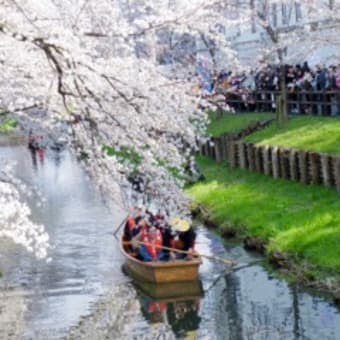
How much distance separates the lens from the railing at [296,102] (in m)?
24.0

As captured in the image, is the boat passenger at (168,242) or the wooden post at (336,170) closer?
the boat passenger at (168,242)

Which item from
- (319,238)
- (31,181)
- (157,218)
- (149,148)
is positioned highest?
(149,148)

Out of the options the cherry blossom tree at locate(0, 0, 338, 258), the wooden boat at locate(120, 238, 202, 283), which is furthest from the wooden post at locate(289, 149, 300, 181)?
the cherry blossom tree at locate(0, 0, 338, 258)

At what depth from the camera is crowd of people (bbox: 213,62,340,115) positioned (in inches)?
937

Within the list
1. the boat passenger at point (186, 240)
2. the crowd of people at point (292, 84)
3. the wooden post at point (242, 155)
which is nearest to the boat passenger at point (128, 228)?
the boat passenger at point (186, 240)

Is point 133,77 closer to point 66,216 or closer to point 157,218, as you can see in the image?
point 157,218

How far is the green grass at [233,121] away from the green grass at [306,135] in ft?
6.49

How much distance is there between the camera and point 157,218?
1246 centimetres

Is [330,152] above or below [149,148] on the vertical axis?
below

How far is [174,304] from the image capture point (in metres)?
14.8

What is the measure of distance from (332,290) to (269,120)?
13.8 meters

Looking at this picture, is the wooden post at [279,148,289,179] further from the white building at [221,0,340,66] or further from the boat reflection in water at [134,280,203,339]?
the boat reflection in water at [134,280,203,339]

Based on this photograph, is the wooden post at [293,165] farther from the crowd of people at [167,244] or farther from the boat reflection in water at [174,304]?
the boat reflection in water at [174,304]

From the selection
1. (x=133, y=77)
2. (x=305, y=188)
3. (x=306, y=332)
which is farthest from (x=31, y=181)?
(x=133, y=77)
